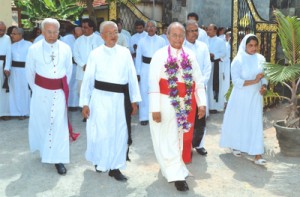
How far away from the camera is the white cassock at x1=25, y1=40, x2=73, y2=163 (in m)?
5.53

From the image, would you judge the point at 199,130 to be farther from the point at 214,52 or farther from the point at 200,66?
the point at 214,52

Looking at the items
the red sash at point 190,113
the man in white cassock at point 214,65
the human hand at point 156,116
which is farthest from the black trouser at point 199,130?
the man in white cassock at point 214,65

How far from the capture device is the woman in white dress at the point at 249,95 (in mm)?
5926

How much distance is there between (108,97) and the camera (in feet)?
16.7

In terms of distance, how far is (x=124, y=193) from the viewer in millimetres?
4809

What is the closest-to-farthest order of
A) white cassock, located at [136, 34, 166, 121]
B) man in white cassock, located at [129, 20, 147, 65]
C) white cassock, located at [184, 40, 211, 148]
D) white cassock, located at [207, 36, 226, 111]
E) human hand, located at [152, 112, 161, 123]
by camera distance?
human hand, located at [152, 112, 161, 123] < white cassock, located at [184, 40, 211, 148] < white cassock, located at [136, 34, 166, 121] < white cassock, located at [207, 36, 226, 111] < man in white cassock, located at [129, 20, 147, 65]

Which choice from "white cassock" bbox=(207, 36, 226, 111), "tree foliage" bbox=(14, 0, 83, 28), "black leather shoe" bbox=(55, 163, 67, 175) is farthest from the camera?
"tree foliage" bbox=(14, 0, 83, 28)

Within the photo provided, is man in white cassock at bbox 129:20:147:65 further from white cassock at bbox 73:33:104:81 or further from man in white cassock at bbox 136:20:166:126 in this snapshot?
man in white cassock at bbox 136:20:166:126

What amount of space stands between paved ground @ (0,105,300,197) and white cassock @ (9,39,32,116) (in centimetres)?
223

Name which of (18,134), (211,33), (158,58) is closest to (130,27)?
(211,33)

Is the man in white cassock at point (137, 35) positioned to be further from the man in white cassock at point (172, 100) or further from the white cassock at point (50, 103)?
the man in white cassock at point (172, 100)

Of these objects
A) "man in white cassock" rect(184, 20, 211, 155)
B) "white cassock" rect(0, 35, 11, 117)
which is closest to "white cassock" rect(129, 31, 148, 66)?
"white cassock" rect(0, 35, 11, 117)

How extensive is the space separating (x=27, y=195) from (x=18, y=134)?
3084 millimetres

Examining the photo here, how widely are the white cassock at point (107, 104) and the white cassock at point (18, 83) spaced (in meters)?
4.38
